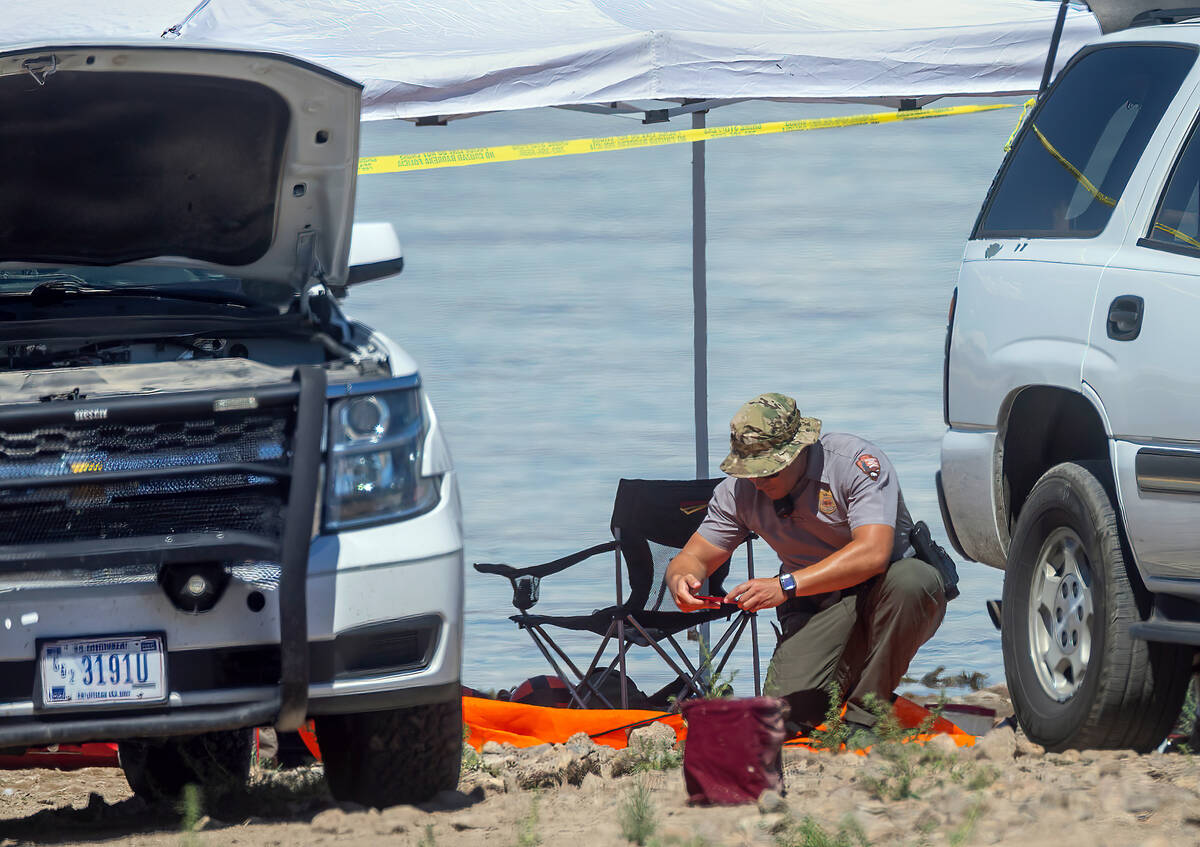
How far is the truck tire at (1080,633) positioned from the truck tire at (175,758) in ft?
7.52

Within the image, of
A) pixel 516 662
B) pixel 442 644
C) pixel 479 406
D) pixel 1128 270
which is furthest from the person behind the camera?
pixel 479 406

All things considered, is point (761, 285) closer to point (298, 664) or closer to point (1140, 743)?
point (1140, 743)

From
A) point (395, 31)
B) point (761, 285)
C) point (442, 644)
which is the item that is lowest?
point (442, 644)

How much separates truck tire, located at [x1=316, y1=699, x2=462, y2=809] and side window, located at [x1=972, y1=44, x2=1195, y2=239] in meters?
2.04

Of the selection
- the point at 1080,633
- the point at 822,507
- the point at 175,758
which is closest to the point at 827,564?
the point at 822,507

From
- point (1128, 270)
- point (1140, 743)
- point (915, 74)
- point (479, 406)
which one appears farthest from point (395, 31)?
point (1140, 743)

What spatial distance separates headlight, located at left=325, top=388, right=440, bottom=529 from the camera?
356 centimetres

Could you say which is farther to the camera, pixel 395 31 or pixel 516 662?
pixel 516 662

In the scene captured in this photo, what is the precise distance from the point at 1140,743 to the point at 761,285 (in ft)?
16.4

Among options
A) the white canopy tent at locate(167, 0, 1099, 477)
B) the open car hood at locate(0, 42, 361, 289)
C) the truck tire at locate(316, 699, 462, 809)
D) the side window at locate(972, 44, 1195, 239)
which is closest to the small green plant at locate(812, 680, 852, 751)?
the truck tire at locate(316, 699, 462, 809)

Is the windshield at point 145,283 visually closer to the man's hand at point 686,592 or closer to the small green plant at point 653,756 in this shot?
the man's hand at point 686,592

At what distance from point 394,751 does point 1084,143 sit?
2408 millimetres

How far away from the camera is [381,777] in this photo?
3.89 metres

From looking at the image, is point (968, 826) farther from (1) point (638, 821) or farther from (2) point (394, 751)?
(2) point (394, 751)
